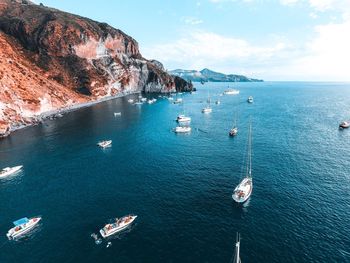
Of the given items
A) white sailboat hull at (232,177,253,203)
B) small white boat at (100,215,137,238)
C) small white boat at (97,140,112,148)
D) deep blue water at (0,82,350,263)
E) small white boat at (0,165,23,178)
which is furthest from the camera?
small white boat at (97,140,112,148)

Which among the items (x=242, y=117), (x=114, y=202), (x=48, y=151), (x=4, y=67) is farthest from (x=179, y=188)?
(x=4, y=67)

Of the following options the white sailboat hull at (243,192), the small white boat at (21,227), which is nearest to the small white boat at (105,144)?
the small white boat at (21,227)

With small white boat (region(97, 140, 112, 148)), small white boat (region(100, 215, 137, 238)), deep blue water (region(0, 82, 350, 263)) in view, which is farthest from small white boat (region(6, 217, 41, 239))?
small white boat (region(97, 140, 112, 148))

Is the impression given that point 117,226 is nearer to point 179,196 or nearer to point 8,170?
point 179,196

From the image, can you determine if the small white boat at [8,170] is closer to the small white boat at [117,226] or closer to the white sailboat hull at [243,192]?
the small white boat at [117,226]

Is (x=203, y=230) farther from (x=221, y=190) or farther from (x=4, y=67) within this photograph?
(x=4, y=67)

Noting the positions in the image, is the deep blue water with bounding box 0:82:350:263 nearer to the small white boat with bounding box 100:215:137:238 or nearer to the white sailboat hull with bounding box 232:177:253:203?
the white sailboat hull with bounding box 232:177:253:203
